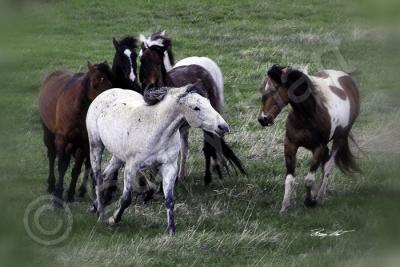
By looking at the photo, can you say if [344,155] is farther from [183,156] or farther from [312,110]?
[183,156]

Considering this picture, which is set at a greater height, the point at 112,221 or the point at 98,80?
the point at 98,80

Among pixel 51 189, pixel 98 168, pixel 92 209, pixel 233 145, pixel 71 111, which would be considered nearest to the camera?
pixel 98 168

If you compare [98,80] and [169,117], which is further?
[98,80]

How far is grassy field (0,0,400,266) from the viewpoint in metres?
0.87

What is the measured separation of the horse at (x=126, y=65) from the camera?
24.9 feet

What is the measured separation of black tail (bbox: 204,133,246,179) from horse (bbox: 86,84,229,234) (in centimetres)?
190

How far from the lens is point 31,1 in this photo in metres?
0.83

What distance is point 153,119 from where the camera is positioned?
21.0ft

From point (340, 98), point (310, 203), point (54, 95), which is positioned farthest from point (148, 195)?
point (340, 98)

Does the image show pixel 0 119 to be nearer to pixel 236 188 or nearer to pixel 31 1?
pixel 31 1

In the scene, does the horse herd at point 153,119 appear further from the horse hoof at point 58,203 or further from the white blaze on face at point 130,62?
the horse hoof at point 58,203

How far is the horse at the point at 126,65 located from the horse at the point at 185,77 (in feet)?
0.81

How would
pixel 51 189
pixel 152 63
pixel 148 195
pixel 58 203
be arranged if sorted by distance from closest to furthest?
pixel 58 203 → pixel 148 195 → pixel 152 63 → pixel 51 189

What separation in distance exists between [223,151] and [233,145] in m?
1.47
